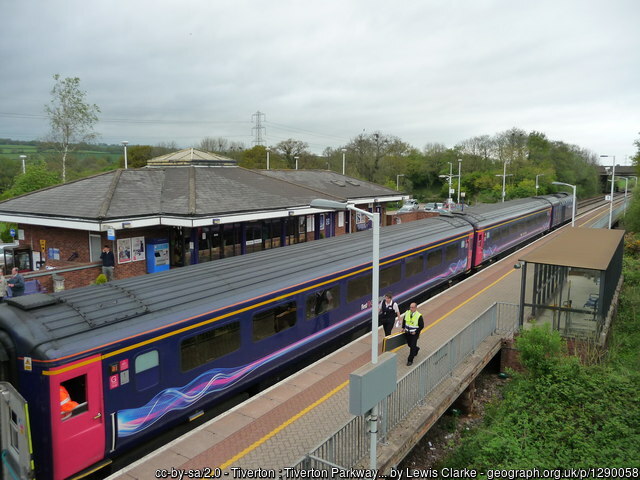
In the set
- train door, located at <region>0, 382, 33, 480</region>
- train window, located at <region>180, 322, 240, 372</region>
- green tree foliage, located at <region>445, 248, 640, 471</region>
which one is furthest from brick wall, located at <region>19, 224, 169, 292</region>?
green tree foliage, located at <region>445, 248, 640, 471</region>

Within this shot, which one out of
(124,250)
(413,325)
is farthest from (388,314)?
(124,250)

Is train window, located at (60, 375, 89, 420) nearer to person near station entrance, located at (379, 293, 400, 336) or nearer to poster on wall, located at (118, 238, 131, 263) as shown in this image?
person near station entrance, located at (379, 293, 400, 336)

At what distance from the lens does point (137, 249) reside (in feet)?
62.1

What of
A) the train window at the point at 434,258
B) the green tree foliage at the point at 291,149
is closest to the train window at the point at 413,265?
the train window at the point at 434,258

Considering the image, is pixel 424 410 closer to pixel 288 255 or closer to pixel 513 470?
pixel 513 470

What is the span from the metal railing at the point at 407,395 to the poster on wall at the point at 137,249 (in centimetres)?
1240

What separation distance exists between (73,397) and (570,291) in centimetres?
1313

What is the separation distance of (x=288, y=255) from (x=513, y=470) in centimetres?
736

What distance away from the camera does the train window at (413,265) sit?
16.5 metres

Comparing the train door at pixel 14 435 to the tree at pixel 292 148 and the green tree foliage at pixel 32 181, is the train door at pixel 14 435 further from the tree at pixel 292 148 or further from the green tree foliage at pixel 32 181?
the tree at pixel 292 148

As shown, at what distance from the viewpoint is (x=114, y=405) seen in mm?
7680

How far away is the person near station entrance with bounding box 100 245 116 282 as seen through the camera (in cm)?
1723

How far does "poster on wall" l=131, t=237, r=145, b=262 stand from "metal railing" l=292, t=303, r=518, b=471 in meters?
12.4

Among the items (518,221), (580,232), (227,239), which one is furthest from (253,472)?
(518,221)
